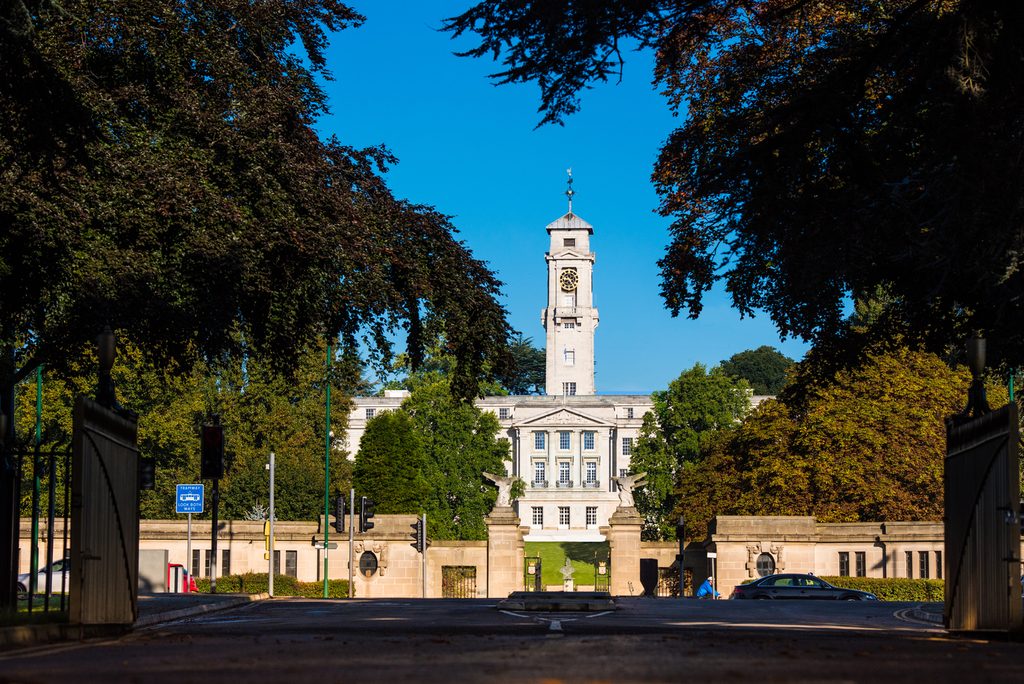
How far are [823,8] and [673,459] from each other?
258ft

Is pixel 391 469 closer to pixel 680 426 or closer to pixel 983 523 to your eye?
pixel 680 426

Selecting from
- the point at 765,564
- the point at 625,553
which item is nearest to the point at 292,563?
the point at 625,553

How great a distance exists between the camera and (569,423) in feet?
465

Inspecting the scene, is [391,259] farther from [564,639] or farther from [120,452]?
[564,639]

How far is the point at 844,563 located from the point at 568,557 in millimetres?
54827

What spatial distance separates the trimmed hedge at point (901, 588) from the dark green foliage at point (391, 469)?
38.3 meters

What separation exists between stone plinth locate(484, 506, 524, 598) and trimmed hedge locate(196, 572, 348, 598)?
6099 millimetres

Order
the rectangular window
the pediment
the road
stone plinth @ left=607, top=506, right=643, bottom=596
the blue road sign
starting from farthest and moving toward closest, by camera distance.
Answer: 1. the pediment
2. stone plinth @ left=607, top=506, right=643, bottom=596
3. the rectangular window
4. the blue road sign
5. the road

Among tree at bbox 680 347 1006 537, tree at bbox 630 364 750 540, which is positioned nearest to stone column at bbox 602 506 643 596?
tree at bbox 680 347 1006 537

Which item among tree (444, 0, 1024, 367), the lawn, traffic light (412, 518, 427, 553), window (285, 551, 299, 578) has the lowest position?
the lawn

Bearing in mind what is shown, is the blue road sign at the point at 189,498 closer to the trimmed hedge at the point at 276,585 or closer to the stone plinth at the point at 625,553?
the trimmed hedge at the point at 276,585

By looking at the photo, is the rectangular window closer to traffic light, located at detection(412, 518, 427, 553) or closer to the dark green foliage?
traffic light, located at detection(412, 518, 427, 553)

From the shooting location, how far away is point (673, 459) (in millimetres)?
97938

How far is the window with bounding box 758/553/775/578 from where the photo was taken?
5381 centimetres
